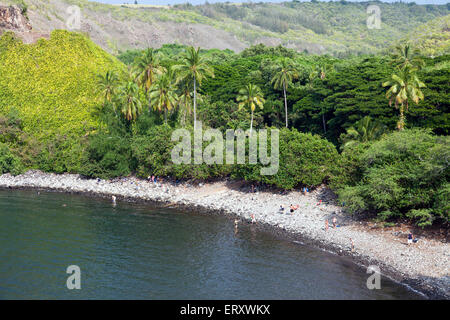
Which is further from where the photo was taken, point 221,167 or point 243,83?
point 243,83

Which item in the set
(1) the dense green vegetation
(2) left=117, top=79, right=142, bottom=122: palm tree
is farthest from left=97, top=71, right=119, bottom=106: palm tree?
(2) left=117, top=79, right=142, bottom=122: palm tree

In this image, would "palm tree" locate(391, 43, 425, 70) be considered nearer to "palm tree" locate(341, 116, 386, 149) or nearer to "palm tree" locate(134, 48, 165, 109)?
"palm tree" locate(341, 116, 386, 149)

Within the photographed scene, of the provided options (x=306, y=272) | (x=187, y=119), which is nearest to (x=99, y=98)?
(x=187, y=119)

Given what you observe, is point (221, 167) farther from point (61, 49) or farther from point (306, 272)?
point (61, 49)

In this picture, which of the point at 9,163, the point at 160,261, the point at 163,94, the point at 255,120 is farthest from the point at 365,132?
the point at 9,163

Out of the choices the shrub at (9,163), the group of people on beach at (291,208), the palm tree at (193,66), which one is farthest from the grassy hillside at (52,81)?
the group of people on beach at (291,208)
